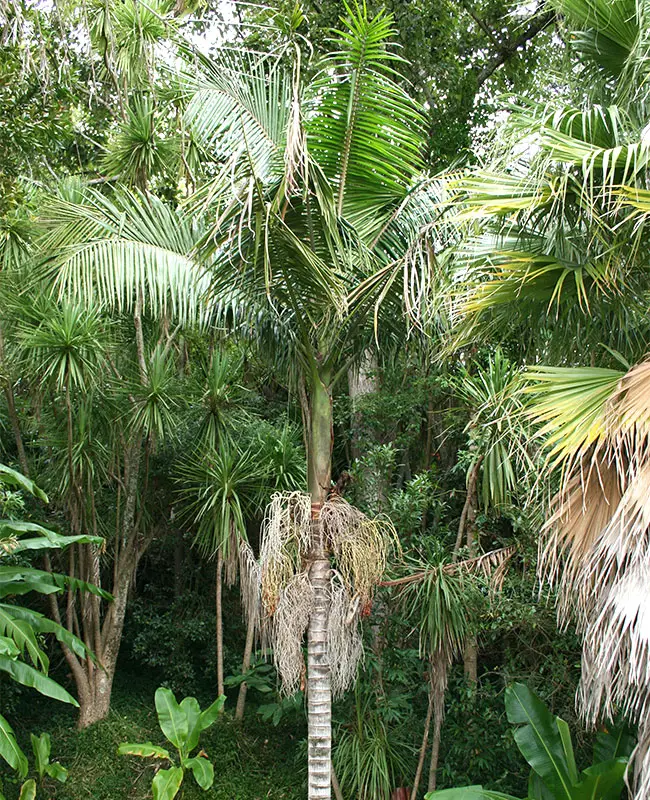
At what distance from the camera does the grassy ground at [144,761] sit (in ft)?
23.1

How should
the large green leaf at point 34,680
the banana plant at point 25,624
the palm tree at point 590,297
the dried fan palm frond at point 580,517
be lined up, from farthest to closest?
the large green leaf at point 34,680 → the banana plant at point 25,624 → the dried fan palm frond at point 580,517 → the palm tree at point 590,297

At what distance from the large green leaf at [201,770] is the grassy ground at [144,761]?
441 millimetres

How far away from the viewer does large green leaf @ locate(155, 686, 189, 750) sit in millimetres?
6688

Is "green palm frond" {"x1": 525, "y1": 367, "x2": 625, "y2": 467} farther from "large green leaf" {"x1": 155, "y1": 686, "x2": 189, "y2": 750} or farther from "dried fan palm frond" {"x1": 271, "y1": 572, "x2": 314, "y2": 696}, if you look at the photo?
"large green leaf" {"x1": 155, "y1": 686, "x2": 189, "y2": 750}

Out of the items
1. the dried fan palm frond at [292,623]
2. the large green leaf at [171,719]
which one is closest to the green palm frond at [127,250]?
the dried fan palm frond at [292,623]

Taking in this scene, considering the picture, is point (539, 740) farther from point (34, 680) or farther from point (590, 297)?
point (34, 680)

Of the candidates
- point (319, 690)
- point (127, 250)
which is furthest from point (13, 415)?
point (319, 690)

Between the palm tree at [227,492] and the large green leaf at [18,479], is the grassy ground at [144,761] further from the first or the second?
the large green leaf at [18,479]

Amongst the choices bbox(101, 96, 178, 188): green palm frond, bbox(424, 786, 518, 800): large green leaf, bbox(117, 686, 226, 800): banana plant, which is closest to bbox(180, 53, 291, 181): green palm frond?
bbox(101, 96, 178, 188): green palm frond

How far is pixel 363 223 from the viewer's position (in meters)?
5.72

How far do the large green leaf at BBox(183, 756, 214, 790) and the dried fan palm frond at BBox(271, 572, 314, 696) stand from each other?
76.2 inches

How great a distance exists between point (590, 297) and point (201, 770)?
15.9ft

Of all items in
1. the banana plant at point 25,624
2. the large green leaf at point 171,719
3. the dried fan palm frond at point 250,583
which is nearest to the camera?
the banana plant at point 25,624

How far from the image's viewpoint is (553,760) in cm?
521
